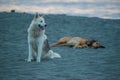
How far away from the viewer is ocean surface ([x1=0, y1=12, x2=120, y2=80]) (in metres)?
9.27

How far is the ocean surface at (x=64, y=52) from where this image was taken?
30.4 ft

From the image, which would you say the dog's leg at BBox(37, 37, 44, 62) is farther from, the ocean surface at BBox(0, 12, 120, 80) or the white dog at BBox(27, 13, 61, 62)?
the ocean surface at BBox(0, 12, 120, 80)

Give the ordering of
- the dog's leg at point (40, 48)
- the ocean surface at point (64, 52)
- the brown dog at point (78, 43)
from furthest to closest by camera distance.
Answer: the brown dog at point (78, 43) → the dog's leg at point (40, 48) → the ocean surface at point (64, 52)

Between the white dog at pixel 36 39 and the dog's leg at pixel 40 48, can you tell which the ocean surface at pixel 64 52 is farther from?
the white dog at pixel 36 39

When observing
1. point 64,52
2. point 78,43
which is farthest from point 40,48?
point 78,43

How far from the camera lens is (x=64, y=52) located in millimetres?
13727

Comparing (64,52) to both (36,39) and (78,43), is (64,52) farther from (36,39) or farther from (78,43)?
(36,39)

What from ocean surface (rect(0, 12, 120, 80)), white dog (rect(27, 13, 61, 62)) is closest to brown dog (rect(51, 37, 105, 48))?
ocean surface (rect(0, 12, 120, 80))

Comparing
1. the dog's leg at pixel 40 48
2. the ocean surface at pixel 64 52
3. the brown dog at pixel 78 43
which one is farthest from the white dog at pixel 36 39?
the brown dog at pixel 78 43

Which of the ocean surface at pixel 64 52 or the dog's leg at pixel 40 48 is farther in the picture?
the dog's leg at pixel 40 48

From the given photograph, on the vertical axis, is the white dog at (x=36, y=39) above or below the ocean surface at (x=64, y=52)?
above

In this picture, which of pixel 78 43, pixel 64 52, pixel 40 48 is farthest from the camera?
pixel 78 43

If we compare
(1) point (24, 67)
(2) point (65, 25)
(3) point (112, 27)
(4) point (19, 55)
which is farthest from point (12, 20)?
(1) point (24, 67)

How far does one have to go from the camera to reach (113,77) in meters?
8.87
